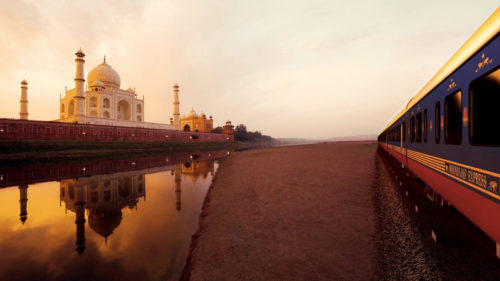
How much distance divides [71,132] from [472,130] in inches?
1309

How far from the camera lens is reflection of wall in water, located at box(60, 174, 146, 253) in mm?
6004

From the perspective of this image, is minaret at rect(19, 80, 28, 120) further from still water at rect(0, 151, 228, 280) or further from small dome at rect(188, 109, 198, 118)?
still water at rect(0, 151, 228, 280)

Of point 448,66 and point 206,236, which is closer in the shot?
point 448,66

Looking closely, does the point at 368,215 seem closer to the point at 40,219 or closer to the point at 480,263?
the point at 480,263

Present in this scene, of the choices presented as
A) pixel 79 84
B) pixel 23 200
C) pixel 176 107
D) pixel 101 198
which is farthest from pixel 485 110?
pixel 176 107

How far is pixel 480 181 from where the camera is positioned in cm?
257

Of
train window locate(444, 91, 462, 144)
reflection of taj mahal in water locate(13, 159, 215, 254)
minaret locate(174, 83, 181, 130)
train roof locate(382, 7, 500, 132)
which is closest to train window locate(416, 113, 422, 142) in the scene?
train roof locate(382, 7, 500, 132)

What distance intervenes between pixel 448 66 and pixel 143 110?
5595 centimetres

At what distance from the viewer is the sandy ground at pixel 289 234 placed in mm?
3211

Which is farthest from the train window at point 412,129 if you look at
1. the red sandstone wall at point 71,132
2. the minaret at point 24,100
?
the minaret at point 24,100

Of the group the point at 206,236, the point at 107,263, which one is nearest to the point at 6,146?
the point at 107,263

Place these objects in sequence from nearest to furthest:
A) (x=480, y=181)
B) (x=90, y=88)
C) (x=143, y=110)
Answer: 1. (x=480, y=181)
2. (x=90, y=88)
3. (x=143, y=110)

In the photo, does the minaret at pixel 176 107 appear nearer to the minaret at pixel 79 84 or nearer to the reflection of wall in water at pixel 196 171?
the minaret at pixel 79 84

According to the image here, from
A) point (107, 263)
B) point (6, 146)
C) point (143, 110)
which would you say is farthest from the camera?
point (143, 110)
